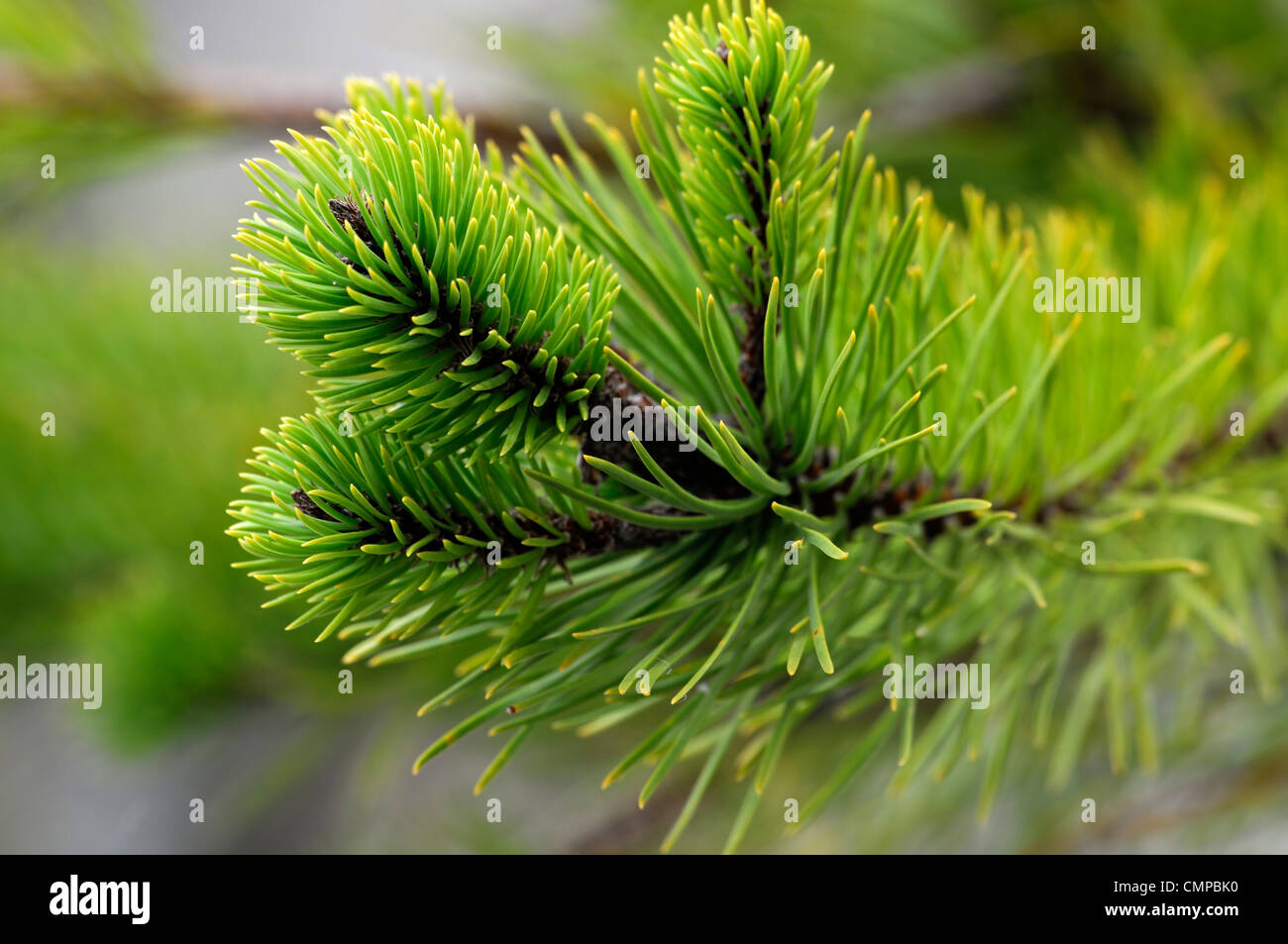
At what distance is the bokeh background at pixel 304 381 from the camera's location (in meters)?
0.35

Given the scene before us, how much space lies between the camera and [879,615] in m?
0.22

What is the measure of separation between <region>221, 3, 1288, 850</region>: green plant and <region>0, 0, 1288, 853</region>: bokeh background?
90 millimetres

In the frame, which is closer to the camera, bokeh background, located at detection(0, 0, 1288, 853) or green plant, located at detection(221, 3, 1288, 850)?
green plant, located at detection(221, 3, 1288, 850)

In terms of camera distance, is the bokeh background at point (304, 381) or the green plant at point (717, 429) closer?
the green plant at point (717, 429)

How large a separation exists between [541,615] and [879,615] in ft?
0.28

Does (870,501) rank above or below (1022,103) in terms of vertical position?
below

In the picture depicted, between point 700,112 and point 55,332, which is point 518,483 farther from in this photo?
point 55,332

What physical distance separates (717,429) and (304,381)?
0.35 metres

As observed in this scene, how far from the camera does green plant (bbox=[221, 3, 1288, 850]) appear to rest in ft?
0.46

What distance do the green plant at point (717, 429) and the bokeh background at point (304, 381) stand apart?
90mm

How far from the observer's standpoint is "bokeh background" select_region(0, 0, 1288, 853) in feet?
1.16

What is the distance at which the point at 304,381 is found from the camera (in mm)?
452
